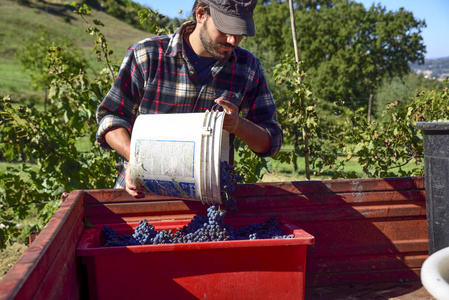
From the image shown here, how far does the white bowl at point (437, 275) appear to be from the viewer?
29.3 inches

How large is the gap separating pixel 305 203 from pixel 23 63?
861 inches

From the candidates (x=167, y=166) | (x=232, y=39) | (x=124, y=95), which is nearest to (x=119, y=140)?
(x=124, y=95)

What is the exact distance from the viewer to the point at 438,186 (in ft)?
7.38

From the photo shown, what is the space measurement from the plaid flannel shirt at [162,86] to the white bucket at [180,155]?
0.40 meters

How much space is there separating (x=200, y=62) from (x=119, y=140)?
591 millimetres

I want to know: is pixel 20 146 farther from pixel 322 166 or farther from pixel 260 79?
pixel 322 166

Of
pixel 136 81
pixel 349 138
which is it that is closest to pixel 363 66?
pixel 349 138

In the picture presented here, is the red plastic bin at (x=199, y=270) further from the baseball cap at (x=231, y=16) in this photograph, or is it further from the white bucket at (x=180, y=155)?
the baseball cap at (x=231, y=16)

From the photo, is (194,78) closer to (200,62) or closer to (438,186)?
(200,62)

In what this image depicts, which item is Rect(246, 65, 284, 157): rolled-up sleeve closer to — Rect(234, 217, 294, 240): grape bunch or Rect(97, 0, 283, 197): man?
Rect(97, 0, 283, 197): man

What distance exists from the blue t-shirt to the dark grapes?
77cm

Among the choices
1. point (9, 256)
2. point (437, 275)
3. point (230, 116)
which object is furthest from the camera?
point (9, 256)

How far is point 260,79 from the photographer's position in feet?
7.98

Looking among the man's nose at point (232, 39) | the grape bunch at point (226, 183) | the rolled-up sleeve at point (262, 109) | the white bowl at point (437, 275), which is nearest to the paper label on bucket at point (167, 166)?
the grape bunch at point (226, 183)
